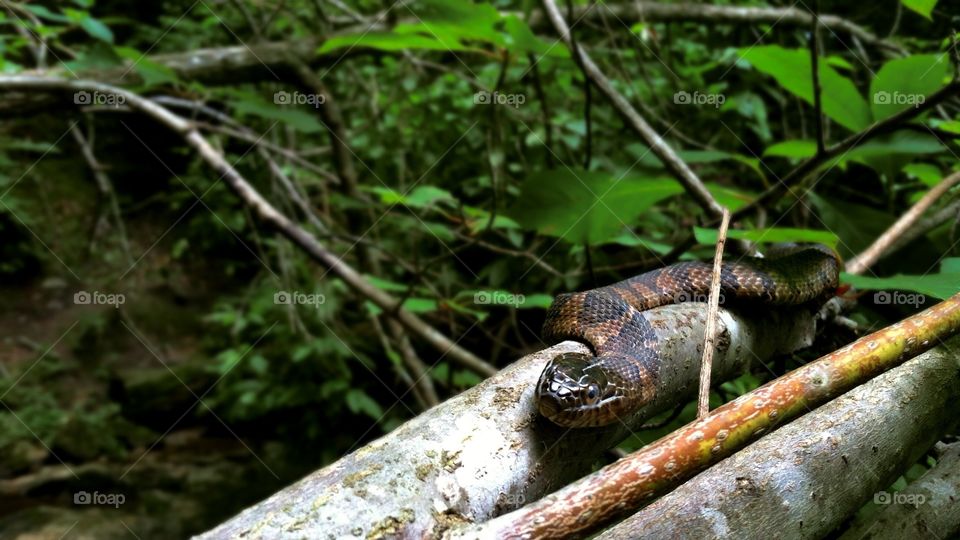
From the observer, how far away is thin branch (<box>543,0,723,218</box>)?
2.62m

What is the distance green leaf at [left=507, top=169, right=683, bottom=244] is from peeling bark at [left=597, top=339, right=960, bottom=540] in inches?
43.1

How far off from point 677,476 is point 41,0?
8.95 meters

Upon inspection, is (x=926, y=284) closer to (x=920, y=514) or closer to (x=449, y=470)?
(x=920, y=514)

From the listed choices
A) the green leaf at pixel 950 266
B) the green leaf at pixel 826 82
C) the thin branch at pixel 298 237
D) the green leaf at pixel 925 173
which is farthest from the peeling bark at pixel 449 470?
the thin branch at pixel 298 237

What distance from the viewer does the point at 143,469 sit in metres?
7.79

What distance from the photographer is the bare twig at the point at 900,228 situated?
2.49 metres

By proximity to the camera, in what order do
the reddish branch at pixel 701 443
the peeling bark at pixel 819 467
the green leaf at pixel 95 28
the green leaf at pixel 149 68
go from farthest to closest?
1. the green leaf at pixel 95 28
2. the green leaf at pixel 149 68
3. the peeling bark at pixel 819 467
4. the reddish branch at pixel 701 443

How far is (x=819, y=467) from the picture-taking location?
137 centimetres

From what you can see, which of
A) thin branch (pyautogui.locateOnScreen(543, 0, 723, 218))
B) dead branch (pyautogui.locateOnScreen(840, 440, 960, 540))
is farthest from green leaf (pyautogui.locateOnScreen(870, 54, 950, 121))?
dead branch (pyautogui.locateOnScreen(840, 440, 960, 540))

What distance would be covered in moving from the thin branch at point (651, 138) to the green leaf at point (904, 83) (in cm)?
70

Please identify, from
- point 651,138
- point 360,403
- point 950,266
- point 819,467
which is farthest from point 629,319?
point 360,403

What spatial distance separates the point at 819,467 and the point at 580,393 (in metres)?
0.51

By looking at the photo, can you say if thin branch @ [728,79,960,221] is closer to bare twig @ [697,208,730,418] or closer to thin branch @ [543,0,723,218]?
thin branch @ [543,0,723,218]

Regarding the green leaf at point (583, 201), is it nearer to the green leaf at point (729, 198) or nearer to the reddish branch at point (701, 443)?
the green leaf at point (729, 198)
